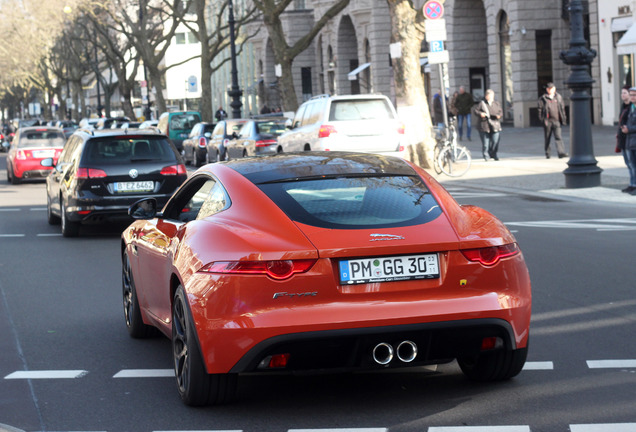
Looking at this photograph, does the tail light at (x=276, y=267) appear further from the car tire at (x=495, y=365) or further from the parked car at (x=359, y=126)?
the parked car at (x=359, y=126)

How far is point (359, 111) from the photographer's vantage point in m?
23.5

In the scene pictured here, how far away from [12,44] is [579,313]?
7928 centimetres

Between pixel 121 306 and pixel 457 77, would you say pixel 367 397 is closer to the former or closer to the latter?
pixel 121 306

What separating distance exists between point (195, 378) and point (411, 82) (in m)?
21.9

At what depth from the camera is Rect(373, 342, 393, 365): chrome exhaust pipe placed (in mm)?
5500

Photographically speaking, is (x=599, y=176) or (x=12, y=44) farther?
(x=12, y=44)

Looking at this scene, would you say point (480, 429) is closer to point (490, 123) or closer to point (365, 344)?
point (365, 344)

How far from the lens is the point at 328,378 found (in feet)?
21.6

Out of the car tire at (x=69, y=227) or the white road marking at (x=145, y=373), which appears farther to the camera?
the car tire at (x=69, y=227)

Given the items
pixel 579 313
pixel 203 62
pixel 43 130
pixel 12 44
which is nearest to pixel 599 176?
pixel 579 313

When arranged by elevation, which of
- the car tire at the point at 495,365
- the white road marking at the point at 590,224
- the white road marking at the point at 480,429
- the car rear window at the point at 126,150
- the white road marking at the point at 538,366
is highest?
the car rear window at the point at 126,150

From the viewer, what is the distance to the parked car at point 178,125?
4391 centimetres

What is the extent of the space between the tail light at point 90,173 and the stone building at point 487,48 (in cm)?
1233

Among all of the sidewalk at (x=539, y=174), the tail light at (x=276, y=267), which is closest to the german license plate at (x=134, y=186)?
the sidewalk at (x=539, y=174)
